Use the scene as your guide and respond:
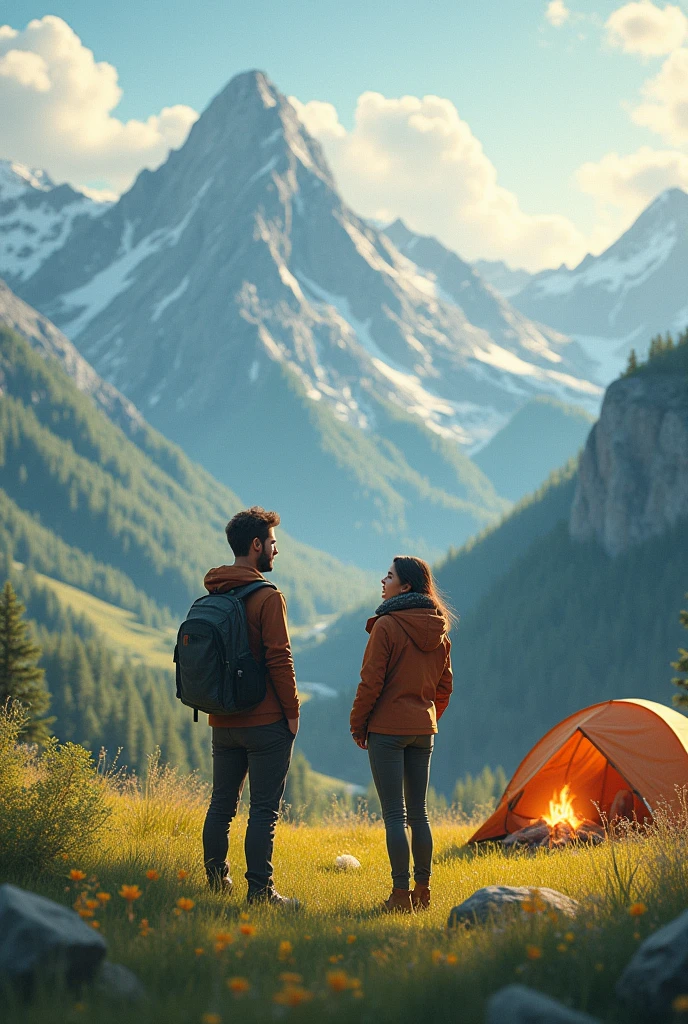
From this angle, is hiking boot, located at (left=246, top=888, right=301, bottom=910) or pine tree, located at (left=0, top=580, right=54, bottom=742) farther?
pine tree, located at (left=0, top=580, right=54, bottom=742)

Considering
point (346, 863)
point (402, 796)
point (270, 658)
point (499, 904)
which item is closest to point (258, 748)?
point (270, 658)

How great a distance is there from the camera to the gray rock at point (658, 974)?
4.81 m

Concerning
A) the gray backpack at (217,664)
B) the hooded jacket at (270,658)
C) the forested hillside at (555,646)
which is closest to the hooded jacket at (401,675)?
the hooded jacket at (270,658)

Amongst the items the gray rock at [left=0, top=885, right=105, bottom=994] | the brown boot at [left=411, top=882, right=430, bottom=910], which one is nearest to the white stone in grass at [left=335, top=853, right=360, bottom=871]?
the brown boot at [left=411, top=882, right=430, bottom=910]

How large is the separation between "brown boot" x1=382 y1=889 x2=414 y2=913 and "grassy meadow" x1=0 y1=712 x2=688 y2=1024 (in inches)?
6.6

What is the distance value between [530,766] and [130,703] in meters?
89.7

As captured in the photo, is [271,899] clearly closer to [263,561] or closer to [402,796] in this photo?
[402,796]

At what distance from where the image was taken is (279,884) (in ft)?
29.8

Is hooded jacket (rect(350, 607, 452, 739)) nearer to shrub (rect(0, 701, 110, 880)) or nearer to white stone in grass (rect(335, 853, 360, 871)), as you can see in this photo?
shrub (rect(0, 701, 110, 880))

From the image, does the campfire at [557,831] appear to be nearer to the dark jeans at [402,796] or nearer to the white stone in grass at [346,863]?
the white stone in grass at [346,863]

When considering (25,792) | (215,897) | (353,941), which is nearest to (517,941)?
(353,941)

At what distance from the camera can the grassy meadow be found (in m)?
4.89

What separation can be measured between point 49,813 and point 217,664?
186 centimetres

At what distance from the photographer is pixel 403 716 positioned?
27.1 ft
